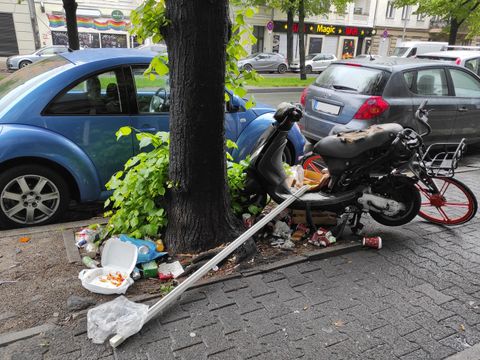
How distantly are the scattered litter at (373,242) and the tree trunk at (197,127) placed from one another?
121 cm

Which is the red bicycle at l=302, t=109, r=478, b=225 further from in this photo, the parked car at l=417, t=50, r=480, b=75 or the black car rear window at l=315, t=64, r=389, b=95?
the parked car at l=417, t=50, r=480, b=75

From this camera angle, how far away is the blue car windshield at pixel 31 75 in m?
4.19

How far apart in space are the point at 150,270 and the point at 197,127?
117cm

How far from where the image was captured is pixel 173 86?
3.21m

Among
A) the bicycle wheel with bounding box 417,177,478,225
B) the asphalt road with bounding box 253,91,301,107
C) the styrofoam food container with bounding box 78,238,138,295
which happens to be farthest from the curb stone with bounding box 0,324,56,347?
the asphalt road with bounding box 253,91,301,107

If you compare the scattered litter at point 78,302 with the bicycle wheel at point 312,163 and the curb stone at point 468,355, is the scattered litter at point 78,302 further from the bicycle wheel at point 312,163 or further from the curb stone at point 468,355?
the bicycle wheel at point 312,163

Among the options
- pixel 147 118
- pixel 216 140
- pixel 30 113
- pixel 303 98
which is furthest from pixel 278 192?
pixel 303 98

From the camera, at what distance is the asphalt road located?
571 inches

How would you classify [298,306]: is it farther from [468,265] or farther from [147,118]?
[147,118]

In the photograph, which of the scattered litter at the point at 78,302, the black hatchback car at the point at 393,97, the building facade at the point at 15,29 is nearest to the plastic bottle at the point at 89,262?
the scattered litter at the point at 78,302

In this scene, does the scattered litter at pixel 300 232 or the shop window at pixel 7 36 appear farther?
the shop window at pixel 7 36

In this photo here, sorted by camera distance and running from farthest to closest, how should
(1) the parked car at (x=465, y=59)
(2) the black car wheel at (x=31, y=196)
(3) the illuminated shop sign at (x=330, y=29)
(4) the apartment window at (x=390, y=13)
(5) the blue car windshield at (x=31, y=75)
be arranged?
(4) the apartment window at (x=390, y=13) → (3) the illuminated shop sign at (x=330, y=29) → (1) the parked car at (x=465, y=59) → (5) the blue car windshield at (x=31, y=75) → (2) the black car wheel at (x=31, y=196)

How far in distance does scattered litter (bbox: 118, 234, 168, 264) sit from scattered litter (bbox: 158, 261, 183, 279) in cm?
10

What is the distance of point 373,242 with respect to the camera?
12.4 feet
